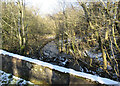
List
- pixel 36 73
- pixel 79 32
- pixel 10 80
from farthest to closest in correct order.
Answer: pixel 79 32
pixel 10 80
pixel 36 73

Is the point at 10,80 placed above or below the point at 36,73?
below

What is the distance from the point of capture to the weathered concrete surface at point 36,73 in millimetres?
2756

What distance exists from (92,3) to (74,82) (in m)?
4.06

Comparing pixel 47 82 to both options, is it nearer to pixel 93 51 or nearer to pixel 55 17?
pixel 93 51

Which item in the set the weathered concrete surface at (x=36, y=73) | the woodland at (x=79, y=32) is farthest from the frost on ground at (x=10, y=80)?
the woodland at (x=79, y=32)

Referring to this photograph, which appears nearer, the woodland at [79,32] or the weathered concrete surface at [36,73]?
the weathered concrete surface at [36,73]

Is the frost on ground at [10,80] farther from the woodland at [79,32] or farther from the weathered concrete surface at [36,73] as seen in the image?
the woodland at [79,32]

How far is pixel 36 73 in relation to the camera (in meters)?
3.36

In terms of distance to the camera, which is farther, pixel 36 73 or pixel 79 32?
pixel 79 32

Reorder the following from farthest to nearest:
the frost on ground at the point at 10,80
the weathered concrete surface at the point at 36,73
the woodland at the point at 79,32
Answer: the woodland at the point at 79,32
the frost on ground at the point at 10,80
the weathered concrete surface at the point at 36,73

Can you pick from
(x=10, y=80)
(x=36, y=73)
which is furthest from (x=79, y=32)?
(x=10, y=80)

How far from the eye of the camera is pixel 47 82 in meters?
3.17

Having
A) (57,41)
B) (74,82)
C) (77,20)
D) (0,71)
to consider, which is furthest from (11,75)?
(57,41)

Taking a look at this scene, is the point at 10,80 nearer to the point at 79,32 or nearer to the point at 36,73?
the point at 36,73
